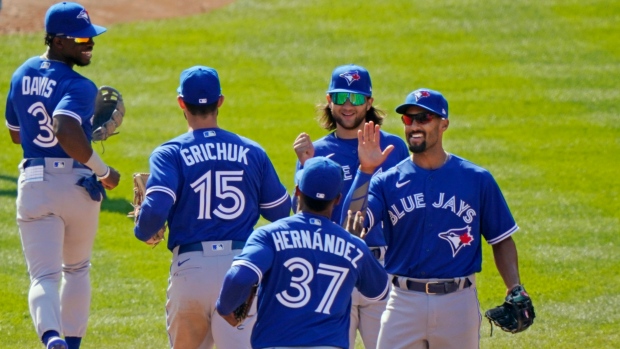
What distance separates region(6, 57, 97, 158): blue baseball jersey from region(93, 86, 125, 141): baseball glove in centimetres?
42

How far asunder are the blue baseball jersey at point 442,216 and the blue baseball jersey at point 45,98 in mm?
1825

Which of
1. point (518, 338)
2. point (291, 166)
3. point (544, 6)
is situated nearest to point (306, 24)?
point (544, 6)

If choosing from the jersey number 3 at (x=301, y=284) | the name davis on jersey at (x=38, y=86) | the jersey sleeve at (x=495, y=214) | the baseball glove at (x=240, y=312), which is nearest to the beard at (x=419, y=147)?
the jersey sleeve at (x=495, y=214)

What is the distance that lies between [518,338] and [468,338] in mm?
2478

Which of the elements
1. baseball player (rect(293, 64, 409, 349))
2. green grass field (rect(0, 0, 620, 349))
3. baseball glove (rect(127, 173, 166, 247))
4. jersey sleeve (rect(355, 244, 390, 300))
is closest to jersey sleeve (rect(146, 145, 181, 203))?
baseball glove (rect(127, 173, 166, 247))

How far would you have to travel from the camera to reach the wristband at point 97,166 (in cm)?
603

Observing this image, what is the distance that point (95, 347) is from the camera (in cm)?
720

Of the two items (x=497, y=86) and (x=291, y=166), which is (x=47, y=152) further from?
(x=497, y=86)

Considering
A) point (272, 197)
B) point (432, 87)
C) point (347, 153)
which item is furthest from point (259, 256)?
point (432, 87)

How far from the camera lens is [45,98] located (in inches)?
240

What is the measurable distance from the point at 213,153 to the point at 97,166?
3.75 feet

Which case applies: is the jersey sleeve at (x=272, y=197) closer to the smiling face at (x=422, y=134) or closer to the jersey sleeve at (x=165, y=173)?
the jersey sleeve at (x=165, y=173)

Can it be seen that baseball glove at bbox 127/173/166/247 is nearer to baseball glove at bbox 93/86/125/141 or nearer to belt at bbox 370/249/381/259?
baseball glove at bbox 93/86/125/141

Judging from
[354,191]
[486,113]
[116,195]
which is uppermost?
[354,191]
